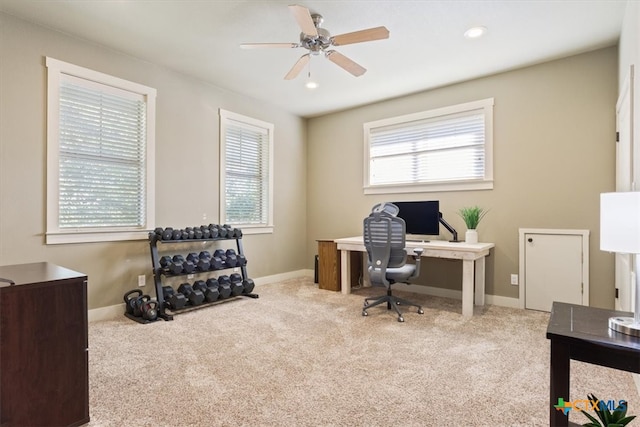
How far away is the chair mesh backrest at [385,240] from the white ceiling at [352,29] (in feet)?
5.98

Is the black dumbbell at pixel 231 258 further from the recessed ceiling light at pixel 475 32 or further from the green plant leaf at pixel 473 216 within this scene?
the recessed ceiling light at pixel 475 32

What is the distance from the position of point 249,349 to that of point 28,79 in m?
3.17

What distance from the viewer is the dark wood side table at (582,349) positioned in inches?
47.5

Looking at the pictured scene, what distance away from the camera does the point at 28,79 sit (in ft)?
9.93

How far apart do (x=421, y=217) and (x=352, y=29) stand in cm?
244

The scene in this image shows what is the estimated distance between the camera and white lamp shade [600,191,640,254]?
1.25m

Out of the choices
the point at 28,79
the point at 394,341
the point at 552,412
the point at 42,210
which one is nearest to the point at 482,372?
the point at 394,341

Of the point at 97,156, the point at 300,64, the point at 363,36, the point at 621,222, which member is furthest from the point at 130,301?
the point at 621,222

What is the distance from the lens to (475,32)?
10.3 feet

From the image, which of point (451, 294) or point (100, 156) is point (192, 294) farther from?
point (451, 294)

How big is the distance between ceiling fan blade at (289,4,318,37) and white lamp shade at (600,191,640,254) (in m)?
2.11

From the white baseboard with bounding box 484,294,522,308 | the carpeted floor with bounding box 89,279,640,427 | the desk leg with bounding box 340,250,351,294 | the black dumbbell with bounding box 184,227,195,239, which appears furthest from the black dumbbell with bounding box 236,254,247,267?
the white baseboard with bounding box 484,294,522,308

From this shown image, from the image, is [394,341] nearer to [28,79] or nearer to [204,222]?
[204,222]

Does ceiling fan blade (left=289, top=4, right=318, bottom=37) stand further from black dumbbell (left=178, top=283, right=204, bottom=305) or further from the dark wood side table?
black dumbbell (left=178, top=283, right=204, bottom=305)
